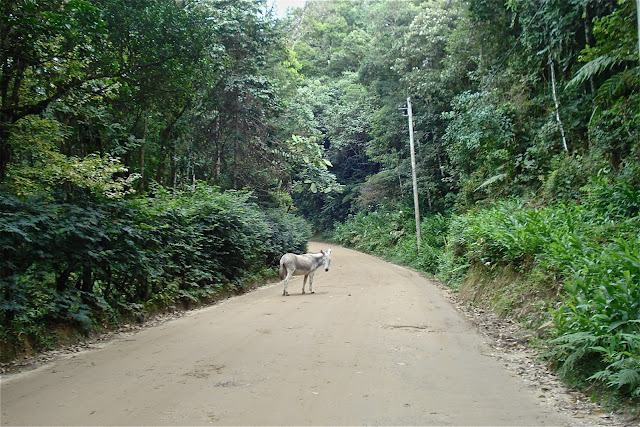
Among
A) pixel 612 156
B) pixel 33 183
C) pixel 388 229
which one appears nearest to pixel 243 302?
pixel 33 183

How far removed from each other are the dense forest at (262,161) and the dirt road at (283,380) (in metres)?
1.10

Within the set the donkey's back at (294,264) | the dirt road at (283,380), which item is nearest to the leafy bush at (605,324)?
the dirt road at (283,380)

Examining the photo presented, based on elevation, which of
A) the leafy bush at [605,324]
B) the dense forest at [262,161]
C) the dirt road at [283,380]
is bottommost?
the dirt road at [283,380]

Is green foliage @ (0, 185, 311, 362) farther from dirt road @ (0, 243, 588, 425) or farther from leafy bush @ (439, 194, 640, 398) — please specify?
leafy bush @ (439, 194, 640, 398)

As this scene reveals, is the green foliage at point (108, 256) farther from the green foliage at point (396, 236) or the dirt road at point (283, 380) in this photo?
the green foliage at point (396, 236)

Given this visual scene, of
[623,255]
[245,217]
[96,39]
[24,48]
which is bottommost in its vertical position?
[623,255]

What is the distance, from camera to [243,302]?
43.0 ft

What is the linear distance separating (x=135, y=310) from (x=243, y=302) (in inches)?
149

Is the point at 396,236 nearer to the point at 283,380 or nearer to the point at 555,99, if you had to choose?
the point at 555,99

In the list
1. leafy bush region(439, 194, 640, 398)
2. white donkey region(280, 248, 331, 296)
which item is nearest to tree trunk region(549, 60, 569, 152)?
leafy bush region(439, 194, 640, 398)

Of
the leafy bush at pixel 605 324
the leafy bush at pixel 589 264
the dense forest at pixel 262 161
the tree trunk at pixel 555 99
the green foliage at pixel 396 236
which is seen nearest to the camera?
the leafy bush at pixel 605 324

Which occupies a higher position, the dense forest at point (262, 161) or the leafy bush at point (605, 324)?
the dense forest at point (262, 161)

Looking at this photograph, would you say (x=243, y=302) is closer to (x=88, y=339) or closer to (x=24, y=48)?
(x=88, y=339)

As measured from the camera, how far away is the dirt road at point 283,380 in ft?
14.7
